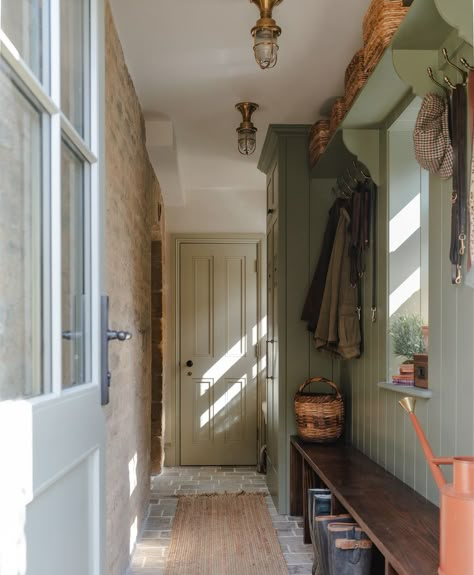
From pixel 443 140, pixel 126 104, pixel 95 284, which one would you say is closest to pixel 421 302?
pixel 443 140

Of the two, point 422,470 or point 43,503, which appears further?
point 422,470

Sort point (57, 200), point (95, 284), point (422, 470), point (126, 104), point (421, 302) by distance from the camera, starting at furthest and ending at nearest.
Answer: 1. point (126, 104)
2. point (421, 302)
3. point (422, 470)
4. point (95, 284)
5. point (57, 200)

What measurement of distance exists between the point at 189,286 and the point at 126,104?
10.6 ft

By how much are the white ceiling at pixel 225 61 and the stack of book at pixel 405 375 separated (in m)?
1.52

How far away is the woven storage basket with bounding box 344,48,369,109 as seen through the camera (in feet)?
9.21

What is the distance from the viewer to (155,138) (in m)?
4.13

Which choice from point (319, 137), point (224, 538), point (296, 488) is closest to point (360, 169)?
point (319, 137)

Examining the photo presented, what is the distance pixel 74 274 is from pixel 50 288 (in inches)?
6.7

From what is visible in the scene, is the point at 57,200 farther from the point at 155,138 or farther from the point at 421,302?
the point at 155,138

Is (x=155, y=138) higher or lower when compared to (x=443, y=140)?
higher

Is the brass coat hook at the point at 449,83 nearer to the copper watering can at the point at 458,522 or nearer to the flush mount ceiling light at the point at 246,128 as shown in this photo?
the copper watering can at the point at 458,522

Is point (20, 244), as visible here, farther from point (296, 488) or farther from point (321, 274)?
point (296, 488)

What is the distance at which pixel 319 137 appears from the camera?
3.84 m

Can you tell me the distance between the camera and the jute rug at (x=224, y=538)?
3.21 m
